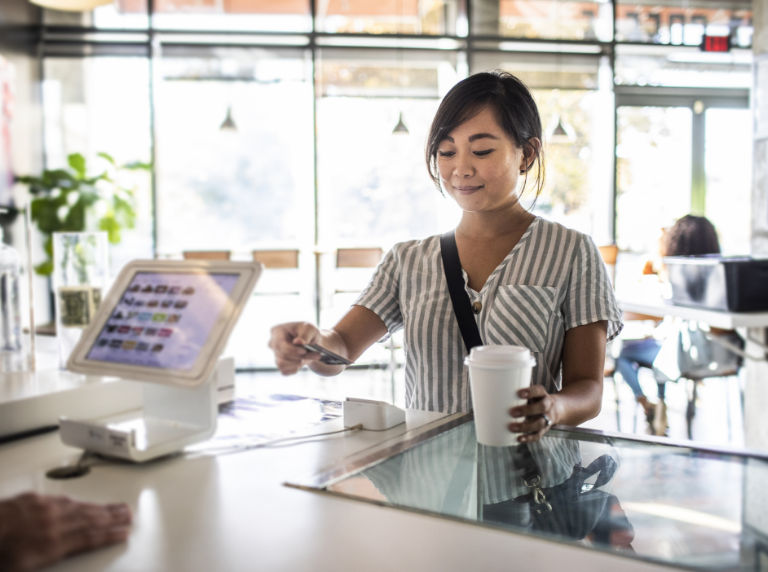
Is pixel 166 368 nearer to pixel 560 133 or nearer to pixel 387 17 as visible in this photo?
pixel 560 133

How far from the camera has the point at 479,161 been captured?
4.83ft

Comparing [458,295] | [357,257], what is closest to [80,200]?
[357,257]

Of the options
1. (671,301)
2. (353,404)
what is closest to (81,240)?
(353,404)

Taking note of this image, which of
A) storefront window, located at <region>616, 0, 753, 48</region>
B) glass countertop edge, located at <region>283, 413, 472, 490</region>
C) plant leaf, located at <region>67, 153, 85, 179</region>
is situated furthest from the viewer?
storefront window, located at <region>616, 0, 753, 48</region>

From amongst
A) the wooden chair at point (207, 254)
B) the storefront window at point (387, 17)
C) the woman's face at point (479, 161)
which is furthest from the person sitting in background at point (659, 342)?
the storefront window at point (387, 17)

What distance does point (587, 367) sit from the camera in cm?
146

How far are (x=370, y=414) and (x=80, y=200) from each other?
17.1ft

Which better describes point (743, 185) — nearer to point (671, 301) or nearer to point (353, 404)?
point (671, 301)

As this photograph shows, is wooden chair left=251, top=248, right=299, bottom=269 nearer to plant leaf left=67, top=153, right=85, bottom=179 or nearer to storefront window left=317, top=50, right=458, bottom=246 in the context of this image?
storefront window left=317, top=50, right=458, bottom=246

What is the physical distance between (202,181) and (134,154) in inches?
24.1

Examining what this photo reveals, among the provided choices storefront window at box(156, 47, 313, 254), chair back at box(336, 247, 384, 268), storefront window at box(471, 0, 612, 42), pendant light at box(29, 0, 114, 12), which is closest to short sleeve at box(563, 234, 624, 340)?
pendant light at box(29, 0, 114, 12)

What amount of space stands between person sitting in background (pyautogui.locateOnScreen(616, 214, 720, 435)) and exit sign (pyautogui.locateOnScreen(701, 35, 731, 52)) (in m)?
3.37

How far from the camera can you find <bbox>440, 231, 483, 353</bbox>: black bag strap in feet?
4.92

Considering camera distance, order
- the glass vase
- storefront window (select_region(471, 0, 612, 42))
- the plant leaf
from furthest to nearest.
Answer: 1. storefront window (select_region(471, 0, 612, 42))
2. the plant leaf
3. the glass vase
